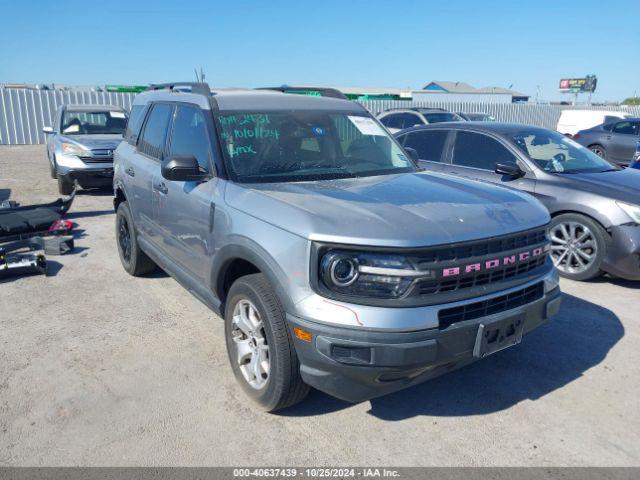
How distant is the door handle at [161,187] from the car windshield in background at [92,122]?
24.8 feet

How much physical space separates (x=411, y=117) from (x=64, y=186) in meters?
8.96

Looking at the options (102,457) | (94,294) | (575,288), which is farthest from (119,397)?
(575,288)

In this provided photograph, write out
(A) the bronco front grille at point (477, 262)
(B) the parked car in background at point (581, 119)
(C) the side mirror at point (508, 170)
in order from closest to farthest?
(A) the bronco front grille at point (477, 262), (C) the side mirror at point (508, 170), (B) the parked car in background at point (581, 119)

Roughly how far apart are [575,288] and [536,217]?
257 cm

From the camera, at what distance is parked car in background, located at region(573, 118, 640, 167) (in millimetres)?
14305

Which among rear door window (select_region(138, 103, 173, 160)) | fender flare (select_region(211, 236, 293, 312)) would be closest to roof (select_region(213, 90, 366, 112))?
rear door window (select_region(138, 103, 173, 160))

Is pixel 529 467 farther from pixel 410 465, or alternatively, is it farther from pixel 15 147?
pixel 15 147

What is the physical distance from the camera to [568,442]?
295cm

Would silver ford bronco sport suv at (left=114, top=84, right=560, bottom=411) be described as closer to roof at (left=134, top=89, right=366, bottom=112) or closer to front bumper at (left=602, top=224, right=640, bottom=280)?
roof at (left=134, top=89, right=366, bottom=112)

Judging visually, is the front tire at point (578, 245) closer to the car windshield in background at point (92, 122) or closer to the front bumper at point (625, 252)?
the front bumper at point (625, 252)

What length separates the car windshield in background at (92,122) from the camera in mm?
10945

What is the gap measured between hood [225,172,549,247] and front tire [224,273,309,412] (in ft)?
1.48

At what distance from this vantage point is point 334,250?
104 inches

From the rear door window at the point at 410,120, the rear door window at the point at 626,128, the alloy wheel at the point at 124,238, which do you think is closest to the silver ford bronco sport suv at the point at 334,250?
the alloy wheel at the point at 124,238
